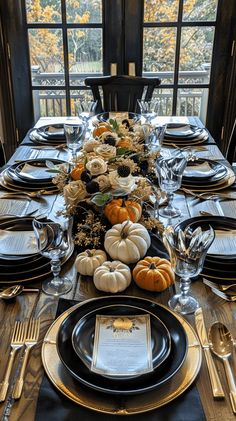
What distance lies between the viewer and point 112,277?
1007 millimetres

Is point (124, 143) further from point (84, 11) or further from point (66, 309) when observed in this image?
point (84, 11)

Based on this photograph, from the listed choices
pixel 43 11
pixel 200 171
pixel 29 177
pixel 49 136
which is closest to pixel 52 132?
pixel 49 136

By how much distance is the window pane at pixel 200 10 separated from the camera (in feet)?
9.25

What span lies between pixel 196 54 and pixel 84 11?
81 cm

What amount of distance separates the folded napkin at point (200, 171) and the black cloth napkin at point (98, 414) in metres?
1.05

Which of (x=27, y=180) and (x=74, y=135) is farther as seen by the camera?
(x=74, y=135)

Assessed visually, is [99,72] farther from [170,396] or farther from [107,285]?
[170,396]

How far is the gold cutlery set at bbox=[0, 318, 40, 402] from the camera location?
76 centimetres

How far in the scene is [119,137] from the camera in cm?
170

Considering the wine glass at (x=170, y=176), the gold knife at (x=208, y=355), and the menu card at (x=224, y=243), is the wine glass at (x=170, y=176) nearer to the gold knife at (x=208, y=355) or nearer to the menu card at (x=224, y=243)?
the menu card at (x=224, y=243)

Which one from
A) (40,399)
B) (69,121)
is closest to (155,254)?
(40,399)

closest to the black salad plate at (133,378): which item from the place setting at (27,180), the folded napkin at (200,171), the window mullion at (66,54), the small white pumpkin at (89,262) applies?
the small white pumpkin at (89,262)

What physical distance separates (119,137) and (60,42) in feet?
5.07

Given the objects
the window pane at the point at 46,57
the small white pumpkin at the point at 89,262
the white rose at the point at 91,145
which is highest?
the window pane at the point at 46,57
